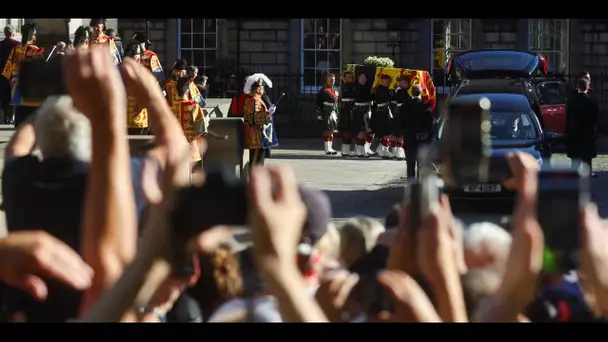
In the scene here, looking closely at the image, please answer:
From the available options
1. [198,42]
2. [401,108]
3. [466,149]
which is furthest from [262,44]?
[401,108]

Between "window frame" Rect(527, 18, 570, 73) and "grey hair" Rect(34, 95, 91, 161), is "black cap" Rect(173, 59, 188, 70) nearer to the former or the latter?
"grey hair" Rect(34, 95, 91, 161)

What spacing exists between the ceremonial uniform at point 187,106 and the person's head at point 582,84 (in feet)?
4.24

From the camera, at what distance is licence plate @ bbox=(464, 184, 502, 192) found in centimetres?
382

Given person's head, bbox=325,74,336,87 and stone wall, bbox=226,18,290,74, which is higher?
stone wall, bbox=226,18,290,74

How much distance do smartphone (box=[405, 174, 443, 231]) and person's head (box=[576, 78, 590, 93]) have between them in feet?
3.43

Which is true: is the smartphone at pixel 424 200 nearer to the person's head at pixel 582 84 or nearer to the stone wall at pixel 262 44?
the stone wall at pixel 262 44

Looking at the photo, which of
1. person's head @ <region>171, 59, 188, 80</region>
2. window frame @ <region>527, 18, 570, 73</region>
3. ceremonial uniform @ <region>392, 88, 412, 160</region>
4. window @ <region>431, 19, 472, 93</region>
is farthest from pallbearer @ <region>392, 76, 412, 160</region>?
window frame @ <region>527, 18, 570, 73</region>

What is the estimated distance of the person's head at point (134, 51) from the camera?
4.19 metres

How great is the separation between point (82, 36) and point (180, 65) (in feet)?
1.14

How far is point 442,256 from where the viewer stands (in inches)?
146

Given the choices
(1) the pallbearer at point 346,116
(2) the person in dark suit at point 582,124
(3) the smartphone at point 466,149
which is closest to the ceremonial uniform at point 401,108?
(1) the pallbearer at point 346,116

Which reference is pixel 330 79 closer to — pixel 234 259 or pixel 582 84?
pixel 582 84

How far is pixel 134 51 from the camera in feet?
14.0
